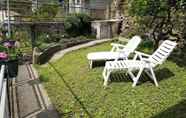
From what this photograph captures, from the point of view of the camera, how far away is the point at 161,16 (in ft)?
26.2

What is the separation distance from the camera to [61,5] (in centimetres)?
1662

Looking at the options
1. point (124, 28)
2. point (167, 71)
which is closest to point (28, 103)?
point (167, 71)

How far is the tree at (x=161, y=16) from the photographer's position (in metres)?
7.14

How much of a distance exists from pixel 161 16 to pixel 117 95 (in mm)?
3621

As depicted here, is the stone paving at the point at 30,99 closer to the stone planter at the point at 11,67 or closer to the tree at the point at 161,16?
the stone planter at the point at 11,67

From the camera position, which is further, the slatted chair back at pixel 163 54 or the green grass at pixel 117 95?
the slatted chair back at pixel 163 54

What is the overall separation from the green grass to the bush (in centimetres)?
704

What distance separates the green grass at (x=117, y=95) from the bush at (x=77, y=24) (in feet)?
23.1

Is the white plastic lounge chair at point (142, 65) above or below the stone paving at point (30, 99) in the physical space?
above

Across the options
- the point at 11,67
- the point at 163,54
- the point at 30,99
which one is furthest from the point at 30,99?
the point at 163,54

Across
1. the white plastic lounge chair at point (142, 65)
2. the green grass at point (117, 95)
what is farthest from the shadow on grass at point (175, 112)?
the white plastic lounge chair at point (142, 65)

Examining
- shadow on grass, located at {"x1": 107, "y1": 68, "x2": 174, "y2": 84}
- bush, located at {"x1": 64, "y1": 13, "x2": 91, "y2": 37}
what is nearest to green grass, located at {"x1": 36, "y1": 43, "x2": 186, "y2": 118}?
shadow on grass, located at {"x1": 107, "y1": 68, "x2": 174, "y2": 84}

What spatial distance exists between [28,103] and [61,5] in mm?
12042

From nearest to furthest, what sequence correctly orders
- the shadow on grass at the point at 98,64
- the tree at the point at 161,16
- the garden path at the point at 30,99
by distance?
1. the garden path at the point at 30,99
2. the tree at the point at 161,16
3. the shadow on grass at the point at 98,64
